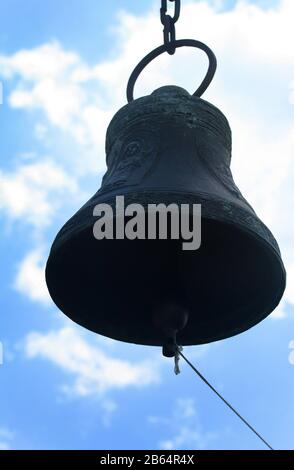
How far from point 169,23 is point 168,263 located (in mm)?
1167

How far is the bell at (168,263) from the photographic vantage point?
283 centimetres

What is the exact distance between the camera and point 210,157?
3.12 metres

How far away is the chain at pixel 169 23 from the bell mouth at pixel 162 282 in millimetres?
921

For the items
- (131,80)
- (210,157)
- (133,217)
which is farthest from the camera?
(131,80)

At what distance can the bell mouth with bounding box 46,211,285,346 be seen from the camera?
2914 mm

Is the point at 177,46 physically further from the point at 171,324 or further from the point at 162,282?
the point at 171,324

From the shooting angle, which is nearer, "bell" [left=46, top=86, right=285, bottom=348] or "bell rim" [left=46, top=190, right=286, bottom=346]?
"bell rim" [left=46, top=190, right=286, bottom=346]

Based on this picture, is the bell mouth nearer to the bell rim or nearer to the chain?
the bell rim

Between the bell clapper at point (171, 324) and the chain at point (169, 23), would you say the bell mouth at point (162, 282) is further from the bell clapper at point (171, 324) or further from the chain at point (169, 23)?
the chain at point (169, 23)

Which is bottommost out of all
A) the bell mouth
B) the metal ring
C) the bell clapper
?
the bell clapper

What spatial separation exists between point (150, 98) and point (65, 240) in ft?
2.75

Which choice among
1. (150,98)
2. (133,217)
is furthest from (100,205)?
(150,98)

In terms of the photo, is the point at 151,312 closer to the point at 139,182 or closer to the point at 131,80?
the point at 139,182

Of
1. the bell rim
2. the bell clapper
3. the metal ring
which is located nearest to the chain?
the metal ring
